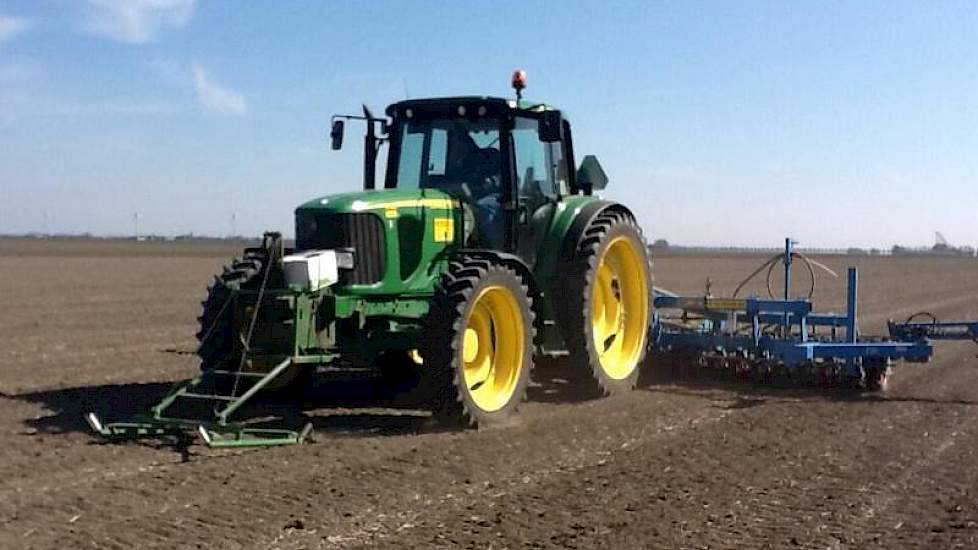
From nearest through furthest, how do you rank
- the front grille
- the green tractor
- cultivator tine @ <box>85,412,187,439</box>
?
cultivator tine @ <box>85,412,187,439</box>
the green tractor
the front grille

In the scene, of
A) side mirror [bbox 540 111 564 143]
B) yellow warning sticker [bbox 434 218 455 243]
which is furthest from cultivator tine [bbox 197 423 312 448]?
side mirror [bbox 540 111 564 143]

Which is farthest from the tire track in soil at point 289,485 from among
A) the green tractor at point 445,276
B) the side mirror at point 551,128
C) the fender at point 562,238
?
the side mirror at point 551,128

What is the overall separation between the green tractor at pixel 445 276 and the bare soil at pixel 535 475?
1.35ft

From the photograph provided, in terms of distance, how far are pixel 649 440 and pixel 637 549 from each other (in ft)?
8.53

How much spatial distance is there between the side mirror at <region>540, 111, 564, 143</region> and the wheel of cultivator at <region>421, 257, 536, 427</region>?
118 centimetres

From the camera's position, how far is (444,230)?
8594 millimetres

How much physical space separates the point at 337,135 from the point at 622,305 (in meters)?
3.17

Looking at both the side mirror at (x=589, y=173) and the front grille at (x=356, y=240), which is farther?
the side mirror at (x=589, y=173)

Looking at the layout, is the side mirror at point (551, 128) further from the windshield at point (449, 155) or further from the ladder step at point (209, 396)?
the ladder step at point (209, 396)

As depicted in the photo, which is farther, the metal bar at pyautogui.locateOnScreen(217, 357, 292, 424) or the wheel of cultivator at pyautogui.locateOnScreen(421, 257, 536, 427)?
the wheel of cultivator at pyautogui.locateOnScreen(421, 257, 536, 427)

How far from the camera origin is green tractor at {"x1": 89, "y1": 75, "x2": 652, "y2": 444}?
7.62 m

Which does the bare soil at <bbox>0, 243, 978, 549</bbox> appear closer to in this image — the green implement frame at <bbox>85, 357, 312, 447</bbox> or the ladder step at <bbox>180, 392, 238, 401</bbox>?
the green implement frame at <bbox>85, 357, 312, 447</bbox>

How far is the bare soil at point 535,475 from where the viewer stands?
17.1 feet

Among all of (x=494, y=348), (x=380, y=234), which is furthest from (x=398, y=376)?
(x=380, y=234)
